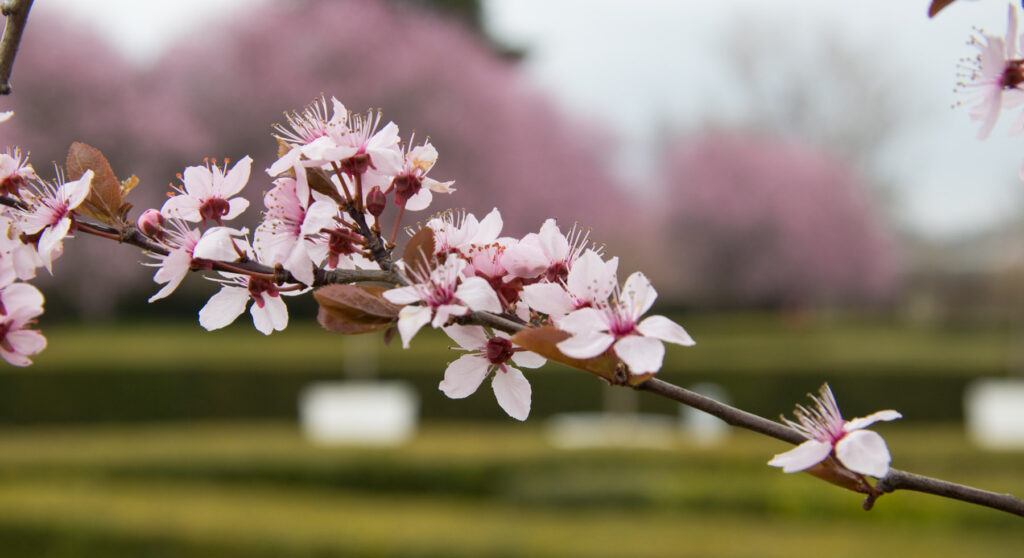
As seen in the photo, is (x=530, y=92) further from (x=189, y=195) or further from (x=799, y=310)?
(x=189, y=195)

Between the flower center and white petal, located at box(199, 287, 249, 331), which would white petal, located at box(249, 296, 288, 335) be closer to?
white petal, located at box(199, 287, 249, 331)

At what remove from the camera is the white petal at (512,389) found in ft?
2.35

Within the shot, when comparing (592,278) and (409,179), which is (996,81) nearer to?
(592,278)

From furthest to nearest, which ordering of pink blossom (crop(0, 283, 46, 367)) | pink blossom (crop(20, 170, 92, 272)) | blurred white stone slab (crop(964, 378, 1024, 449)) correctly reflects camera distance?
1. blurred white stone slab (crop(964, 378, 1024, 449))
2. pink blossom (crop(0, 283, 46, 367))
3. pink blossom (crop(20, 170, 92, 272))

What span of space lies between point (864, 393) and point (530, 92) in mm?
9967

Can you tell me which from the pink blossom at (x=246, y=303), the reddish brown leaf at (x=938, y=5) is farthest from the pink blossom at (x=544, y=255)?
the reddish brown leaf at (x=938, y=5)

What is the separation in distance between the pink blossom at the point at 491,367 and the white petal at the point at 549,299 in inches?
1.5

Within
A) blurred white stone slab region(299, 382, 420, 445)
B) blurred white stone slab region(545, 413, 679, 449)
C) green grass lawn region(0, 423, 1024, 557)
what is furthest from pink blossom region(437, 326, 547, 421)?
blurred white stone slab region(299, 382, 420, 445)

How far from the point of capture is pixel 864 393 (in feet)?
32.0

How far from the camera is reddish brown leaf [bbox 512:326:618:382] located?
23.6 inches

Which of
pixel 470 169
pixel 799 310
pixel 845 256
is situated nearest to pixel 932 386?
pixel 470 169

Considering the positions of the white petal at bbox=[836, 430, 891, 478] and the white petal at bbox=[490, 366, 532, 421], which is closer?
the white petal at bbox=[836, 430, 891, 478]

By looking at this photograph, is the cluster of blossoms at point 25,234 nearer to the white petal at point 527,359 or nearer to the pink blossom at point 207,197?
the pink blossom at point 207,197

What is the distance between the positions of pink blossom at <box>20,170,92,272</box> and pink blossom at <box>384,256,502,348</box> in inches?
9.2
